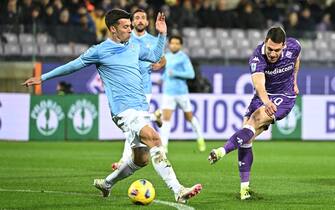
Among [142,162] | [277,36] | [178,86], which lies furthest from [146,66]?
[178,86]

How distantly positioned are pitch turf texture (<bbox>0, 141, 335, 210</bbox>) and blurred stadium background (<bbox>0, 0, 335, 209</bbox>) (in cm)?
65

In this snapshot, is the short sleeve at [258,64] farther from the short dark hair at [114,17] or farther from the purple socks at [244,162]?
the short dark hair at [114,17]


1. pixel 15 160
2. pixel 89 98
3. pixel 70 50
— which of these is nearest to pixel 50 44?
pixel 70 50

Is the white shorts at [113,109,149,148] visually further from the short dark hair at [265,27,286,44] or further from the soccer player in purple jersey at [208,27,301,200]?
the short dark hair at [265,27,286,44]

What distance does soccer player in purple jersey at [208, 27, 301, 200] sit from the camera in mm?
10547

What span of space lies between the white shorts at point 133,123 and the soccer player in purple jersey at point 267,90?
1117mm

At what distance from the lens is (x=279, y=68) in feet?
36.0

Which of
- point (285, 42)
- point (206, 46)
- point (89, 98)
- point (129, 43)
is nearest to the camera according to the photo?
point (129, 43)

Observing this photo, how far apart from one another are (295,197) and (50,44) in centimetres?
1478

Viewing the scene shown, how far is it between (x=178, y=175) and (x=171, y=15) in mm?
14170

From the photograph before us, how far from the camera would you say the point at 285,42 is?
→ 1088 cm

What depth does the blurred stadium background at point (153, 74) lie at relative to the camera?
22250 millimetres

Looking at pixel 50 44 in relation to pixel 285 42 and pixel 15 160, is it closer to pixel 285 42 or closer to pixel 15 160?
pixel 15 160

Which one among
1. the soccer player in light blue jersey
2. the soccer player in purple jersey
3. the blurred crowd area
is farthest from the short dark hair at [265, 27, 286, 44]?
the blurred crowd area
